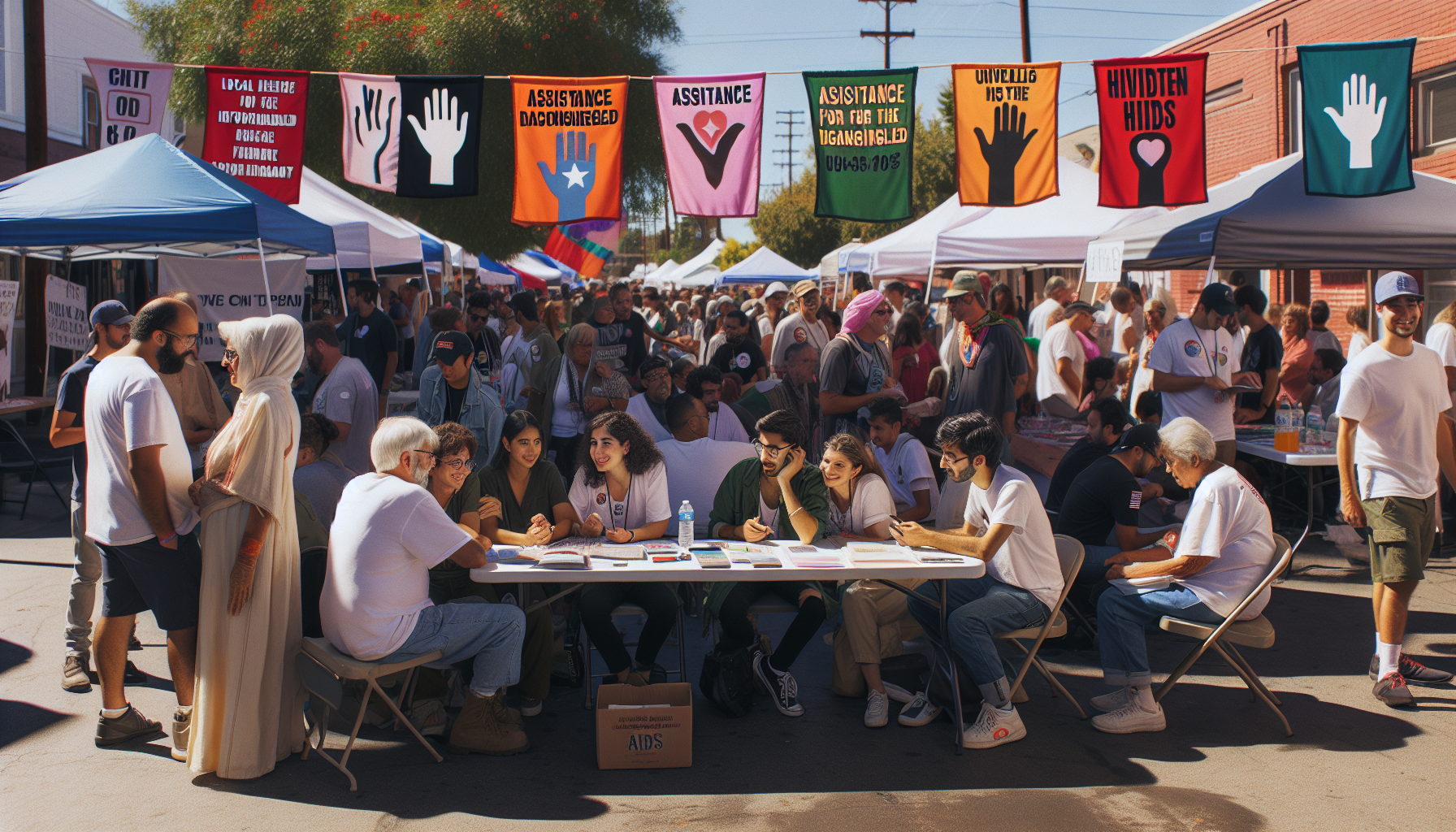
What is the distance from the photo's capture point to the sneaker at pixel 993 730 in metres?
4.47

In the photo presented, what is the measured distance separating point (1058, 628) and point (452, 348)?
3750mm

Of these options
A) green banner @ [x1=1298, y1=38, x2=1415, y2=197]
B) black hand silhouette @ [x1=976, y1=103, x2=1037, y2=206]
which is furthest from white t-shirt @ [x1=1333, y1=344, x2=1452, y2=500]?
black hand silhouette @ [x1=976, y1=103, x2=1037, y2=206]

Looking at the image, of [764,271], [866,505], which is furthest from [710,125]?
[764,271]

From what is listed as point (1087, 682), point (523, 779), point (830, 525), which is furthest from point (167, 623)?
point (1087, 682)

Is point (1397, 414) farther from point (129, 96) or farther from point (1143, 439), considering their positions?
point (129, 96)

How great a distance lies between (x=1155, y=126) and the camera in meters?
8.70

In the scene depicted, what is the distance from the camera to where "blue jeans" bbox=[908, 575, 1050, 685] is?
14.9ft

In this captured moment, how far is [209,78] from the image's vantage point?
9180 millimetres

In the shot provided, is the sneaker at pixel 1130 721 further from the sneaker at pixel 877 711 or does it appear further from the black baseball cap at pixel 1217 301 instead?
the black baseball cap at pixel 1217 301

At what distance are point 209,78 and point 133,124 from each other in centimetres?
81

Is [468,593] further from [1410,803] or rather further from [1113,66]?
[1113,66]

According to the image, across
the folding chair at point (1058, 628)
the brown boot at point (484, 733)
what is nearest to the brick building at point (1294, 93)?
the folding chair at point (1058, 628)

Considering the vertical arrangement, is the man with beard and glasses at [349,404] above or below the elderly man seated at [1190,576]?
above

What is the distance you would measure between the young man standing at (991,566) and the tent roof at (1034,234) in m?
7.71
